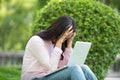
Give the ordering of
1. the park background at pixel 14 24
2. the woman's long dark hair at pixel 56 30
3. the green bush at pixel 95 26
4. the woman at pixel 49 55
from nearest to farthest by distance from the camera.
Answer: the woman at pixel 49 55
the woman's long dark hair at pixel 56 30
the green bush at pixel 95 26
the park background at pixel 14 24

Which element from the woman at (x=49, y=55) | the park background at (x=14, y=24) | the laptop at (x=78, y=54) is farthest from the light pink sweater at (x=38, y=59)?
the park background at (x=14, y=24)

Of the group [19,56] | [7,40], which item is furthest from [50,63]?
[7,40]

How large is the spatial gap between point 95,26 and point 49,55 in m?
2.42

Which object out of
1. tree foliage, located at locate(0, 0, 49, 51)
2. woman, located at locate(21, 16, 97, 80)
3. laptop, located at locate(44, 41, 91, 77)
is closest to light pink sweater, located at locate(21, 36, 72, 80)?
woman, located at locate(21, 16, 97, 80)

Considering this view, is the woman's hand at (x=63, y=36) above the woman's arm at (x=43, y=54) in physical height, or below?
above

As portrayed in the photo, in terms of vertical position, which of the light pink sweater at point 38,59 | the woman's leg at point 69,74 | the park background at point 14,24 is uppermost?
the park background at point 14,24

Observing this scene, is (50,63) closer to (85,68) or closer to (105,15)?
(85,68)

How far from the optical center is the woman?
727 cm

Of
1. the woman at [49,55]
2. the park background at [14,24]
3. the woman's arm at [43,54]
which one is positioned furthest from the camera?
the park background at [14,24]

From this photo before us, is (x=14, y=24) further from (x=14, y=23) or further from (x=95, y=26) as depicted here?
(x=95, y=26)

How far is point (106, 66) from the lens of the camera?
9938 mm

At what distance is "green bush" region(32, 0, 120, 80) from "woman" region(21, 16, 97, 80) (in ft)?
6.63

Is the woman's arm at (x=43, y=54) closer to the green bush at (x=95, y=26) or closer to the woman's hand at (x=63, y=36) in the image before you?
the woman's hand at (x=63, y=36)

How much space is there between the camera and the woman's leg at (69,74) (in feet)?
23.2
